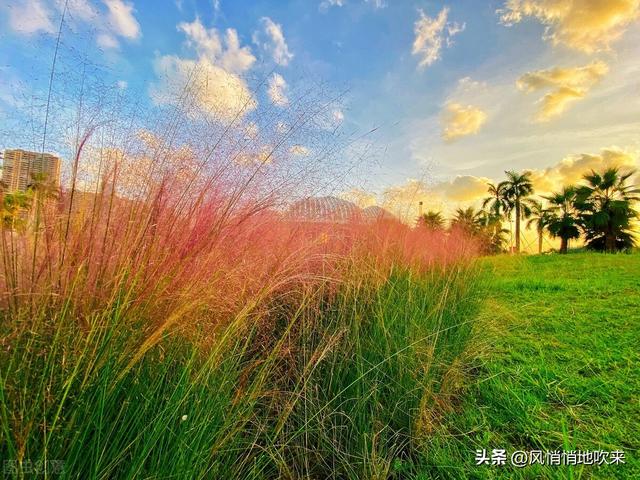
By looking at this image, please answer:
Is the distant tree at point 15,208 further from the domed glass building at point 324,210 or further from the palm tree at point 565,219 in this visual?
the palm tree at point 565,219

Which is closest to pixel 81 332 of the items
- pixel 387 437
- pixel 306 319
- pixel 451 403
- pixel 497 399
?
pixel 306 319

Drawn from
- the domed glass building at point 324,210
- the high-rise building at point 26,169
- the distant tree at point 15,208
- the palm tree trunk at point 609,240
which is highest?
the palm tree trunk at point 609,240

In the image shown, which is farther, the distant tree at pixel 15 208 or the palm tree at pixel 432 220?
the palm tree at pixel 432 220

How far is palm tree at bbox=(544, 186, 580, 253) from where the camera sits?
18891mm

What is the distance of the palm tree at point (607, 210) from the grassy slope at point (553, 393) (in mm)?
16790

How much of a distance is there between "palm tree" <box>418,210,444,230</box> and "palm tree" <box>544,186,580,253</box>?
17273mm

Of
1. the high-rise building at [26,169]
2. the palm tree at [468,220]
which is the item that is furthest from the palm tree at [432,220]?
the high-rise building at [26,169]

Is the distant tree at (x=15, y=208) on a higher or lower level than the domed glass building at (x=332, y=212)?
lower

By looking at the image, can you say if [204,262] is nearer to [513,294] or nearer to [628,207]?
[513,294]

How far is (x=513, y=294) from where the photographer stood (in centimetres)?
522

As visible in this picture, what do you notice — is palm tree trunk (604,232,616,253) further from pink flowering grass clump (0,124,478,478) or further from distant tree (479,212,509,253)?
pink flowering grass clump (0,124,478,478)

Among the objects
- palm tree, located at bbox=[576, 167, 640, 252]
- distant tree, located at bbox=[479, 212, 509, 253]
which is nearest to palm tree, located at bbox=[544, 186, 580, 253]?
palm tree, located at bbox=[576, 167, 640, 252]

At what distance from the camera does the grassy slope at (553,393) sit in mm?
1557

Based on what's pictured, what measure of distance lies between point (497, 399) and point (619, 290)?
4256mm
